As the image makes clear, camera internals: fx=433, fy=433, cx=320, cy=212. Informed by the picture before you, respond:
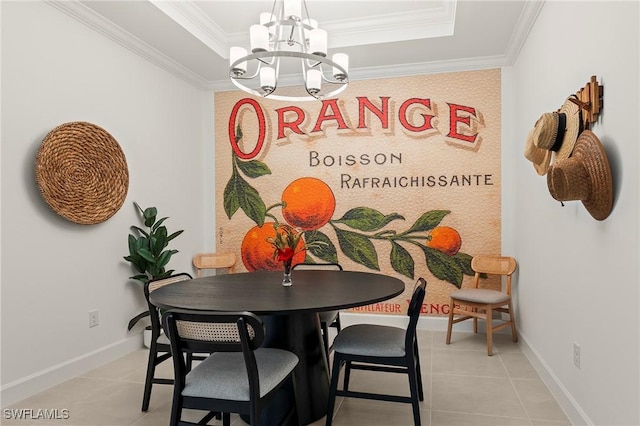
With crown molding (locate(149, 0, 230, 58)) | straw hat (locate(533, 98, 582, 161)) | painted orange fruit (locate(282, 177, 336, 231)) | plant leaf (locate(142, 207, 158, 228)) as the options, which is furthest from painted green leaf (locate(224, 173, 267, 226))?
straw hat (locate(533, 98, 582, 161))

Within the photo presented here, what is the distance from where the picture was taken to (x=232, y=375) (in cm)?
188

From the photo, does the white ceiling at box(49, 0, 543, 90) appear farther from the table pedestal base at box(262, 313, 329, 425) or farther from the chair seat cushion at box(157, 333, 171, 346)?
the table pedestal base at box(262, 313, 329, 425)

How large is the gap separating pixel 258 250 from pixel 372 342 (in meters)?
2.72

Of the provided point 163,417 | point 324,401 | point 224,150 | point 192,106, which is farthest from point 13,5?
point 324,401

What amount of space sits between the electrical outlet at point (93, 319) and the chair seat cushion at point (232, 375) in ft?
5.87

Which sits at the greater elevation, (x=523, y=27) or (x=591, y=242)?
(x=523, y=27)

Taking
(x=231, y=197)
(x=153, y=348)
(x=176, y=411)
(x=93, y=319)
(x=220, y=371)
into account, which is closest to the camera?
(x=176, y=411)

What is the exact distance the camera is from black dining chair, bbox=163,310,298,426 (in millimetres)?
1733

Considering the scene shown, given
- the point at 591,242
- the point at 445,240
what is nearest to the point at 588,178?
the point at 591,242

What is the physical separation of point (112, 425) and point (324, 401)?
1.22 metres

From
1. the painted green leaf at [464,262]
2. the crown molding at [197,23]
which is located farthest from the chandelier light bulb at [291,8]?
the painted green leaf at [464,262]

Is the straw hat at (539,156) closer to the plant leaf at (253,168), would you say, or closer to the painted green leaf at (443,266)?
the painted green leaf at (443,266)

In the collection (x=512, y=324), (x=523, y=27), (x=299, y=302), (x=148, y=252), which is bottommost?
(x=512, y=324)

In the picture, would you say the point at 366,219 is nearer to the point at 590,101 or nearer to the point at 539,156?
the point at 539,156
